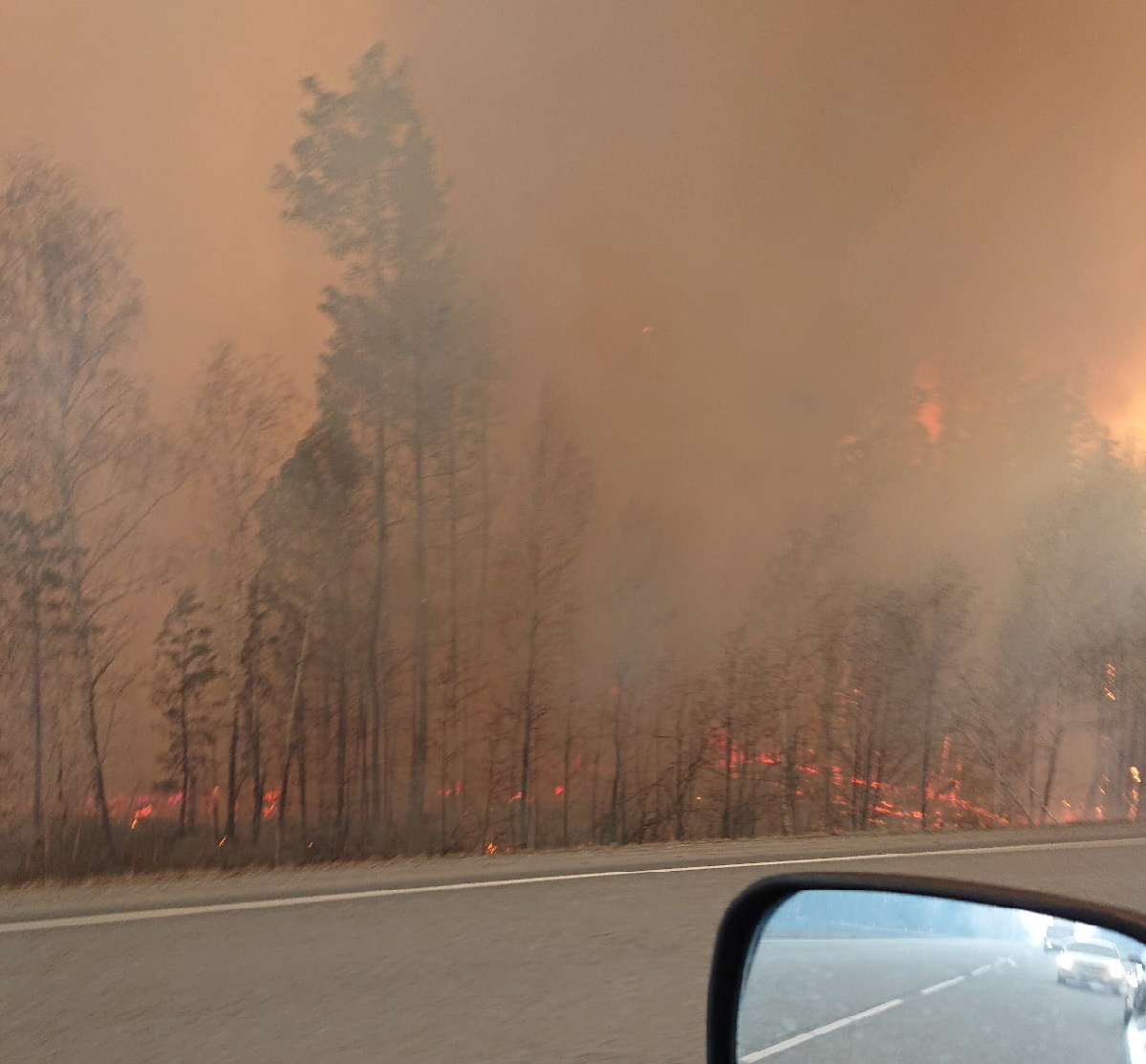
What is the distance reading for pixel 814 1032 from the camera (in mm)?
1849

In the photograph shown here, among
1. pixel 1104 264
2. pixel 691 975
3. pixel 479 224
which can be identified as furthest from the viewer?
pixel 1104 264

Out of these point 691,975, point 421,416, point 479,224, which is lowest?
point 691,975

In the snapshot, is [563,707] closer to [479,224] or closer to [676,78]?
[479,224]

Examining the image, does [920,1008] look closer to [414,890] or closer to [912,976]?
[912,976]

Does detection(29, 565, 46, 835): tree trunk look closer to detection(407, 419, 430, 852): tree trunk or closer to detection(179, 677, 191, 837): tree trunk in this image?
detection(179, 677, 191, 837): tree trunk

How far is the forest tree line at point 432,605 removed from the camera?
35.9ft

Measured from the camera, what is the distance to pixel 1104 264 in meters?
18.1

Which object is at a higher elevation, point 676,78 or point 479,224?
point 676,78

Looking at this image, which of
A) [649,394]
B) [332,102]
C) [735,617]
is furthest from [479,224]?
[735,617]

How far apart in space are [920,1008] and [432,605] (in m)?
11.6

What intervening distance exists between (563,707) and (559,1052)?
33.2 feet

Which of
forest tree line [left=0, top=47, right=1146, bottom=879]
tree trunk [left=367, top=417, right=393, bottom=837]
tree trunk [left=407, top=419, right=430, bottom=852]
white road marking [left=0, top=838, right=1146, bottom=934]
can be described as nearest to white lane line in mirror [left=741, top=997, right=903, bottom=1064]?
white road marking [left=0, top=838, right=1146, bottom=934]

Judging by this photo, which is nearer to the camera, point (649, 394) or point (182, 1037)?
point (182, 1037)

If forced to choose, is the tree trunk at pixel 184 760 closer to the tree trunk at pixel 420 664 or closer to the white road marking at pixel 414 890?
the tree trunk at pixel 420 664
